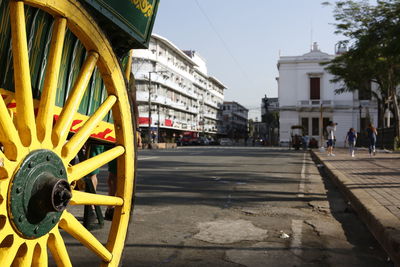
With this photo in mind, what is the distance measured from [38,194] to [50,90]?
448 millimetres

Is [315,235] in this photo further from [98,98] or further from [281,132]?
[281,132]

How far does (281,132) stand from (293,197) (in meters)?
49.7

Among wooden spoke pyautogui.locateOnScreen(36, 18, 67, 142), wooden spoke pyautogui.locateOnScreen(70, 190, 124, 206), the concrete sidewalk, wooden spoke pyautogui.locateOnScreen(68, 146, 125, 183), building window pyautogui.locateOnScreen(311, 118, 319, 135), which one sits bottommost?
the concrete sidewalk

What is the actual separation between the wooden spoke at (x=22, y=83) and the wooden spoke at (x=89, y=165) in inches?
13.0

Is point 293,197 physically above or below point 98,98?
below

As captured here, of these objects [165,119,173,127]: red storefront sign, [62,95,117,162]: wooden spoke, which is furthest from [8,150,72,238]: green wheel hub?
[165,119,173,127]: red storefront sign

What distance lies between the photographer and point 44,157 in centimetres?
173

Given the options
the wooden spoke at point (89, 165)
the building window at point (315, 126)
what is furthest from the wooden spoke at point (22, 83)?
the building window at point (315, 126)

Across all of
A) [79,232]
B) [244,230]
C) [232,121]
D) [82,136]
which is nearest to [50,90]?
[82,136]

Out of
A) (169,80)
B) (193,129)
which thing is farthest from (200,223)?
(193,129)

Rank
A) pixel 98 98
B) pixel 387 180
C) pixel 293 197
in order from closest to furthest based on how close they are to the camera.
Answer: pixel 98 98
pixel 293 197
pixel 387 180

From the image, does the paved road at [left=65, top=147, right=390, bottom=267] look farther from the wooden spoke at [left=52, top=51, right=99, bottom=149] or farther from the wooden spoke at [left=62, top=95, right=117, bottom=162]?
the wooden spoke at [left=52, top=51, right=99, bottom=149]

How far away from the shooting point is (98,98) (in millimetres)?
3010

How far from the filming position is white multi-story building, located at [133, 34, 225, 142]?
57.0m
